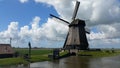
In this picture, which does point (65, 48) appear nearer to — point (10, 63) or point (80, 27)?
point (80, 27)

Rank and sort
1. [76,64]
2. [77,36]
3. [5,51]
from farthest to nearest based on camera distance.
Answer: [77,36] → [5,51] → [76,64]

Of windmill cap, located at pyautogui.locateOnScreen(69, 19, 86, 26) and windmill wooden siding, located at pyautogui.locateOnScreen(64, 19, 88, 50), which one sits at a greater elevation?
windmill cap, located at pyautogui.locateOnScreen(69, 19, 86, 26)

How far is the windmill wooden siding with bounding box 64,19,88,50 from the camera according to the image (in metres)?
75.6

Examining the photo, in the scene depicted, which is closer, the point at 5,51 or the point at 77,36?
the point at 5,51

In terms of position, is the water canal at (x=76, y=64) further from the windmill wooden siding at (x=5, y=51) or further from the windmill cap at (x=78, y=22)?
the windmill cap at (x=78, y=22)

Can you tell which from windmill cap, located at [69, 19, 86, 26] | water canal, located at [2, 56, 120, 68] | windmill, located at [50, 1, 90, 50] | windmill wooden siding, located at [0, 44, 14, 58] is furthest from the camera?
windmill cap, located at [69, 19, 86, 26]

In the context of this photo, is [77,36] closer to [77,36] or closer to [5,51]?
[77,36]

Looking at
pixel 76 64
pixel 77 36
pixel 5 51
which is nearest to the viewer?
pixel 76 64

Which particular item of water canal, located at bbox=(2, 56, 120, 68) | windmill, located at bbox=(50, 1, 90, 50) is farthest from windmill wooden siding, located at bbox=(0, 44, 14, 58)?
windmill, located at bbox=(50, 1, 90, 50)

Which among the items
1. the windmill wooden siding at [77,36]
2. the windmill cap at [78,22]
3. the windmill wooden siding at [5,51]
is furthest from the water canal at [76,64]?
the windmill cap at [78,22]

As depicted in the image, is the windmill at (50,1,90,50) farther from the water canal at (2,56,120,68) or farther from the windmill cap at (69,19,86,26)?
the water canal at (2,56,120,68)

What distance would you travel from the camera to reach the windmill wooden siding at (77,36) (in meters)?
75.6

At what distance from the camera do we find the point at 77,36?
75688 mm

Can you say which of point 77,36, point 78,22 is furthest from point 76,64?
point 78,22
